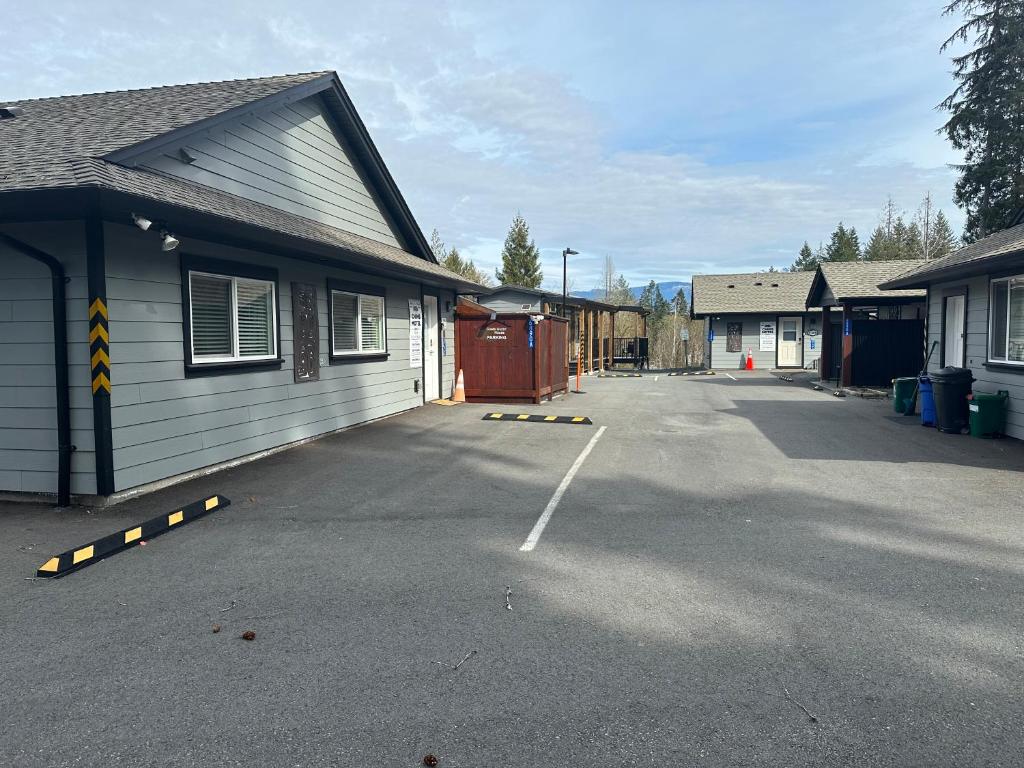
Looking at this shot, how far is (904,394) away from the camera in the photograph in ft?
48.2

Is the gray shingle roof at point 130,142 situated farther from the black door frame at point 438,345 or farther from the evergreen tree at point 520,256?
the evergreen tree at point 520,256

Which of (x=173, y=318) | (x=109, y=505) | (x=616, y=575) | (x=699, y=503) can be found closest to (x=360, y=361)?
(x=173, y=318)

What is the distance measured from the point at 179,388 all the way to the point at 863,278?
2135 cm

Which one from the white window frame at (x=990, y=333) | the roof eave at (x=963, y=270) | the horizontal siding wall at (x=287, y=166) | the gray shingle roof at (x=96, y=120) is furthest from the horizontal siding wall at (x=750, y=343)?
the gray shingle roof at (x=96, y=120)

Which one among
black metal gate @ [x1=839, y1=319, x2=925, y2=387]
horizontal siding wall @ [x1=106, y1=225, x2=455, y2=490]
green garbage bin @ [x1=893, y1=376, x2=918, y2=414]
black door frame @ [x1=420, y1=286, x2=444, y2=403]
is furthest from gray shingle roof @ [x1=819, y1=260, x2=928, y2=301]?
horizontal siding wall @ [x1=106, y1=225, x2=455, y2=490]

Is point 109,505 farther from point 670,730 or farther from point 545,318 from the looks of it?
point 545,318

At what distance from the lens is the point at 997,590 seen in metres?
4.59

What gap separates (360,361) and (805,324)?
1069 inches

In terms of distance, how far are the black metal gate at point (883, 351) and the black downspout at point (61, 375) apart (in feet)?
66.9

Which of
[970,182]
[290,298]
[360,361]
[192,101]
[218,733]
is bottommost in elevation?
[218,733]

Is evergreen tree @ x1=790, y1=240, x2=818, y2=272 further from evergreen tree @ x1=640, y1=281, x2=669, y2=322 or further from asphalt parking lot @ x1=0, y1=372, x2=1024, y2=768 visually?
asphalt parking lot @ x1=0, y1=372, x2=1024, y2=768

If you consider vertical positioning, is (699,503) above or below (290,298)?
below

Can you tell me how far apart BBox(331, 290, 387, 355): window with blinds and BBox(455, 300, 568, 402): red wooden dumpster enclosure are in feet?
11.0

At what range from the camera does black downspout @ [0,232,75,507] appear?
6773 mm
